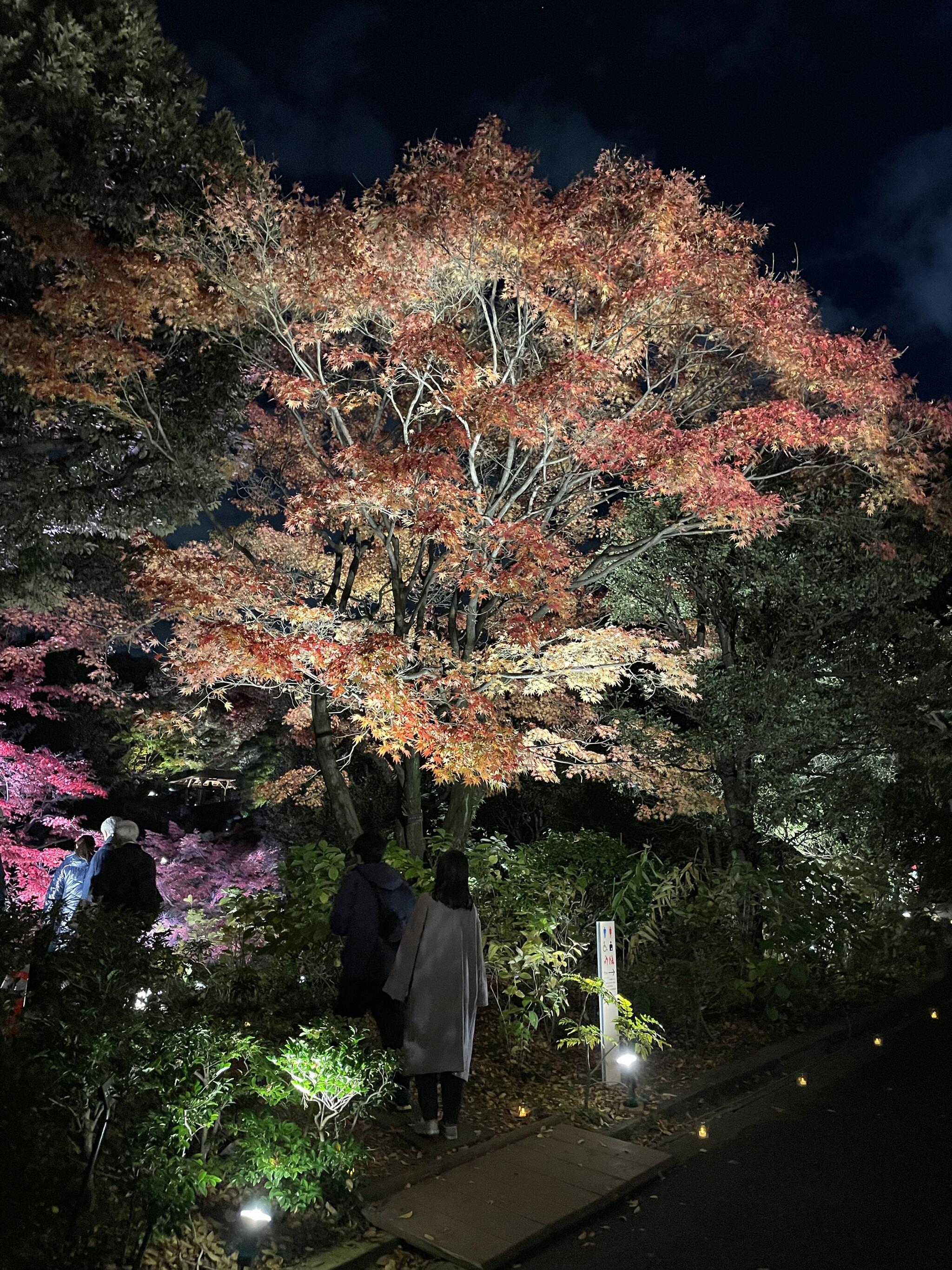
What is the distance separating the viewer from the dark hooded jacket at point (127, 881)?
7055 mm

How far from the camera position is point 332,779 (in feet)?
34.4

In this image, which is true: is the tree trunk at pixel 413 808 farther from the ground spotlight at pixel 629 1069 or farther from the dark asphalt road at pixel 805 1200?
the dark asphalt road at pixel 805 1200

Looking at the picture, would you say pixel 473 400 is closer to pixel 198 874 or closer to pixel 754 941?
pixel 754 941

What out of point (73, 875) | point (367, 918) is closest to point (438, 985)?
point (367, 918)

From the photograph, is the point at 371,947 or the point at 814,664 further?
the point at 814,664

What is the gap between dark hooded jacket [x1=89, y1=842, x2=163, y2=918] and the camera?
23.1 ft

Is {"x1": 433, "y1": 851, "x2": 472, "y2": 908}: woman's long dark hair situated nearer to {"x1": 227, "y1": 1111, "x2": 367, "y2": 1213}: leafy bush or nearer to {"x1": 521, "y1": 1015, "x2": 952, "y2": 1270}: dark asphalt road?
{"x1": 227, "y1": 1111, "x2": 367, "y2": 1213}: leafy bush

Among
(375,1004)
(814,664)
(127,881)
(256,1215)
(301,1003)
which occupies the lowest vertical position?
(256,1215)

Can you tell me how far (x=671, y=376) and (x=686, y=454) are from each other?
163 cm

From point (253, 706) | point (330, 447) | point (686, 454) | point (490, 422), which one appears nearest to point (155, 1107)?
point (490, 422)

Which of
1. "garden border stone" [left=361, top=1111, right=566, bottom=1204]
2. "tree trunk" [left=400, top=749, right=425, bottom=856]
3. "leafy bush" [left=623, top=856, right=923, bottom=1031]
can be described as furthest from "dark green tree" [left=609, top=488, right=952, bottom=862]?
"garden border stone" [left=361, top=1111, right=566, bottom=1204]

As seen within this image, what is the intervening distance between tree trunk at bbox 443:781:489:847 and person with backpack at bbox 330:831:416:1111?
16.0 feet

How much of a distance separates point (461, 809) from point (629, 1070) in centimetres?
481

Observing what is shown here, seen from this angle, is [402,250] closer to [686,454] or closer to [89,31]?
[686,454]
